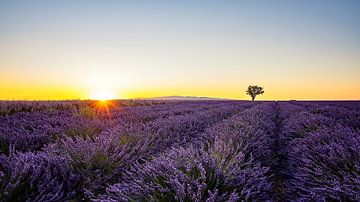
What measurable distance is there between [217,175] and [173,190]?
41 cm

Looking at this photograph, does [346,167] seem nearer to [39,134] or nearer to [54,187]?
[54,187]

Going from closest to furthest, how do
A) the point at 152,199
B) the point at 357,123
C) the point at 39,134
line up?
the point at 152,199
the point at 39,134
the point at 357,123

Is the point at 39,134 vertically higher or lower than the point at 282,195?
higher

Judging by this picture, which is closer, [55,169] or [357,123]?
[55,169]

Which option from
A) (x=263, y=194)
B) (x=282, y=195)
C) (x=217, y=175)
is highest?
(x=217, y=175)

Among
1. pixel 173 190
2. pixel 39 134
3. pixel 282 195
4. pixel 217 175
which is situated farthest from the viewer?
pixel 39 134

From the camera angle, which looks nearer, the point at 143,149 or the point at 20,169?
the point at 20,169

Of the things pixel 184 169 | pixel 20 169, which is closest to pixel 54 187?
pixel 20 169

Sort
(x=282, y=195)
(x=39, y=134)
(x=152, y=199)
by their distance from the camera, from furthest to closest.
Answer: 1. (x=39, y=134)
2. (x=282, y=195)
3. (x=152, y=199)

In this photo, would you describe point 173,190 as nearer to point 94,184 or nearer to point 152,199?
point 152,199

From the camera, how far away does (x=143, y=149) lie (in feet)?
12.3

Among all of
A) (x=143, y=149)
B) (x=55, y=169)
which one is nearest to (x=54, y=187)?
(x=55, y=169)

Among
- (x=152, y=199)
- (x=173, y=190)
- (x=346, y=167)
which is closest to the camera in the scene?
(x=152, y=199)

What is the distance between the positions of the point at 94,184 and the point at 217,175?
3.66 ft
